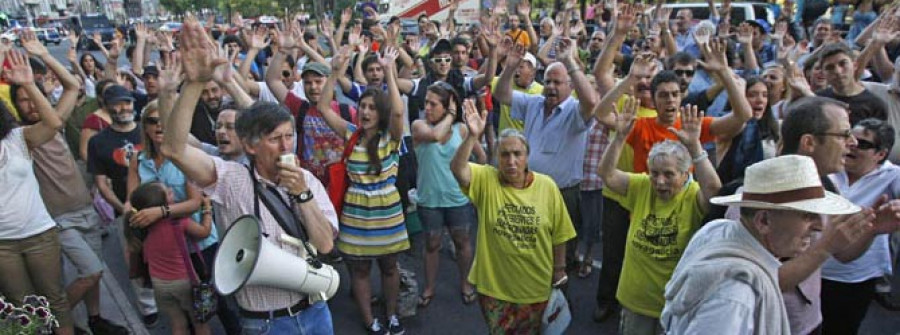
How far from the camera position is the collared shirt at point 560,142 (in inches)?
181

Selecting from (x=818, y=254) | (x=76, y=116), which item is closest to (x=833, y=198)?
(x=818, y=254)

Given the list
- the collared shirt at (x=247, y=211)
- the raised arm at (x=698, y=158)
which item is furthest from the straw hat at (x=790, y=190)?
the collared shirt at (x=247, y=211)

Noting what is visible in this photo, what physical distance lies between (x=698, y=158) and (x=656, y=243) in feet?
1.65

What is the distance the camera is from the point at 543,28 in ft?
33.9

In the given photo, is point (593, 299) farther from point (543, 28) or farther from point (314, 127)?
point (543, 28)

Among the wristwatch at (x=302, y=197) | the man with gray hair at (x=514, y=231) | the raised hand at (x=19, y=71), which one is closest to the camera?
the wristwatch at (x=302, y=197)

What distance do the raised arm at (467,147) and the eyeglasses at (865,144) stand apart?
74.7 inches

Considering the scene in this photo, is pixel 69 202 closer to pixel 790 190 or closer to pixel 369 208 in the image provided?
pixel 369 208

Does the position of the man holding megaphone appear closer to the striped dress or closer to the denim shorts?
the striped dress

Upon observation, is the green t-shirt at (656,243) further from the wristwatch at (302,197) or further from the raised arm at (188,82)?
the raised arm at (188,82)

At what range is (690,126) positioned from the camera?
3.09 meters

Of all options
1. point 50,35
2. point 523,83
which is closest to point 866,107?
point 523,83

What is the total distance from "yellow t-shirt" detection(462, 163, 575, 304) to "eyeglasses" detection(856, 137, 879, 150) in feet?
4.89

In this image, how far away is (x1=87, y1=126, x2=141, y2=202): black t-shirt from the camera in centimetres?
447
